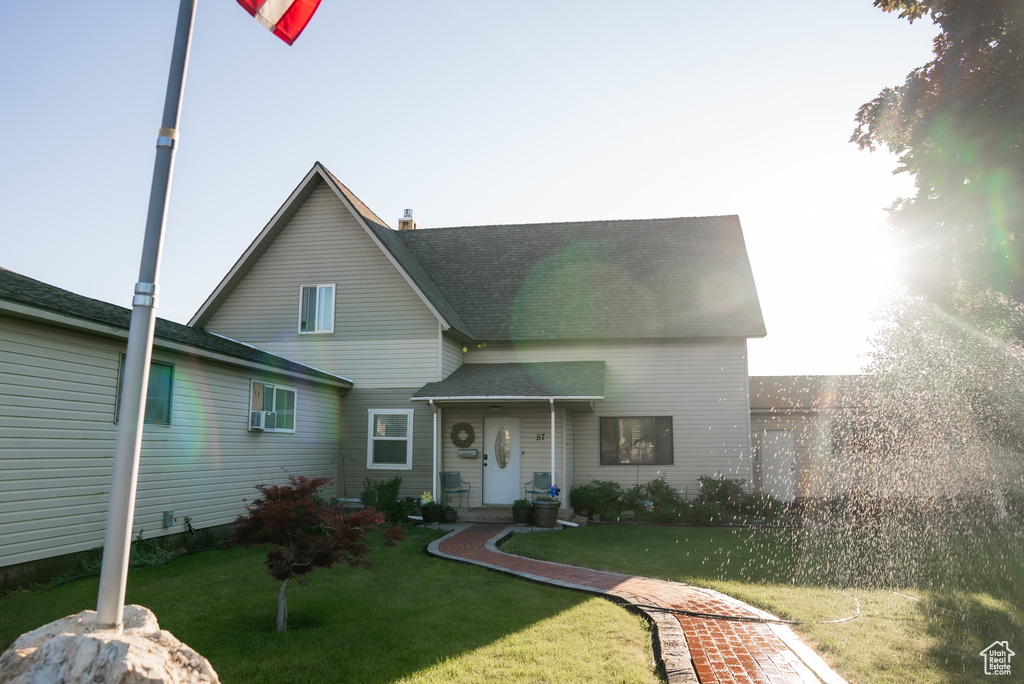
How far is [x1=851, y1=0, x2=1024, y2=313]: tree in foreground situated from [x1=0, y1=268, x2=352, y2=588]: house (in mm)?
15029

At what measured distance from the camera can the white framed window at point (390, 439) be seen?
1733cm

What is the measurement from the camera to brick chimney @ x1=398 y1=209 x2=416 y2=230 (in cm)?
2505

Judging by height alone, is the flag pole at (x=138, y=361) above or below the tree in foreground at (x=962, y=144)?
below

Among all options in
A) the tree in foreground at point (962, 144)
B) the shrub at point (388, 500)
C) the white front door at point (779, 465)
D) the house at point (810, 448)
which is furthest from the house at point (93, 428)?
the house at point (810, 448)

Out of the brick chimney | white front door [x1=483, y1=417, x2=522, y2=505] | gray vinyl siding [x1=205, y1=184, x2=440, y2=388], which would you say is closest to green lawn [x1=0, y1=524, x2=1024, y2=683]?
white front door [x1=483, y1=417, x2=522, y2=505]

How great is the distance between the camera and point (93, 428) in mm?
10047

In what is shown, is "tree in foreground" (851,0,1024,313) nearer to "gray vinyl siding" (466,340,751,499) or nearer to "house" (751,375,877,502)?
"gray vinyl siding" (466,340,751,499)

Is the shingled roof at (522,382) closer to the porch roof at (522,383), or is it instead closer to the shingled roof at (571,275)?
the porch roof at (522,383)

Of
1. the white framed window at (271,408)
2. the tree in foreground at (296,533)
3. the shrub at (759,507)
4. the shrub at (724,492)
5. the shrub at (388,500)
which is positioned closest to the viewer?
the tree in foreground at (296,533)

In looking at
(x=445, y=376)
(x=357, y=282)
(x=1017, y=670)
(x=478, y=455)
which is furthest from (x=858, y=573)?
(x=357, y=282)

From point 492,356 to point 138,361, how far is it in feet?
51.2

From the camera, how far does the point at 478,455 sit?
1744 centimetres

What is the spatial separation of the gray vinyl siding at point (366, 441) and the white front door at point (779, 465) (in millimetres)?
11078

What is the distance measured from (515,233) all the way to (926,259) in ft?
40.8
